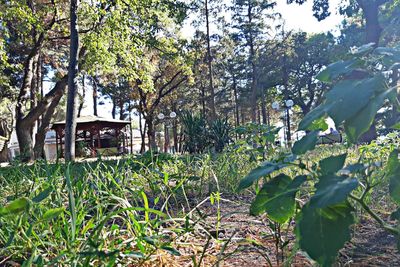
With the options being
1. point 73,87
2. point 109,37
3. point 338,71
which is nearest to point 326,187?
point 338,71

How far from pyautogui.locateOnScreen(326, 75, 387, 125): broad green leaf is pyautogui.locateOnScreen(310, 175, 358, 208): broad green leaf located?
0.09m

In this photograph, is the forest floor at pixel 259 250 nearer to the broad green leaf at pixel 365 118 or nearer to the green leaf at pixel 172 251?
the green leaf at pixel 172 251

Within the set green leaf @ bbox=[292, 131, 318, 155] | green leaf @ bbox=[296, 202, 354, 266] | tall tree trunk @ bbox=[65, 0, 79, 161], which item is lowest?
green leaf @ bbox=[296, 202, 354, 266]

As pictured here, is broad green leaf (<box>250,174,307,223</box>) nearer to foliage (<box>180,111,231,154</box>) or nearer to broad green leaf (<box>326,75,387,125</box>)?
broad green leaf (<box>326,75,387,125</box>)

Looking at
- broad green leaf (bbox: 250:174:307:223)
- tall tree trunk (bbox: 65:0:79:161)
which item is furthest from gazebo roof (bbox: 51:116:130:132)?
broad green leaf (bbox: 250:174:307:223)

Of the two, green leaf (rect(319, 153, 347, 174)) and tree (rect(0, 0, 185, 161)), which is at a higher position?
tree (rect(0, 0, 185, 161))

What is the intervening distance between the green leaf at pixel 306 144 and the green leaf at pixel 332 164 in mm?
34

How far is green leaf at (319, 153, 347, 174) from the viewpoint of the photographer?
1.71ft

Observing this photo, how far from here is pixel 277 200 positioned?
57 cm

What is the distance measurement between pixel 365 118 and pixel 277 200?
0.65 feet

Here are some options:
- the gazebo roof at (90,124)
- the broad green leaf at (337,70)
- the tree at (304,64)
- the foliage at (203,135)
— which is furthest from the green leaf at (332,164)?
the tree at (304,64)

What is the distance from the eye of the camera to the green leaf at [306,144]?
560 mm

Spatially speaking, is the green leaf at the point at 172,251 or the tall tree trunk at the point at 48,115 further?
the tall tree trunk at the point at 48,115

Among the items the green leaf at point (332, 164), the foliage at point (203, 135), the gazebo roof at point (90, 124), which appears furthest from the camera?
the gazebo roof at point (90, 124)
